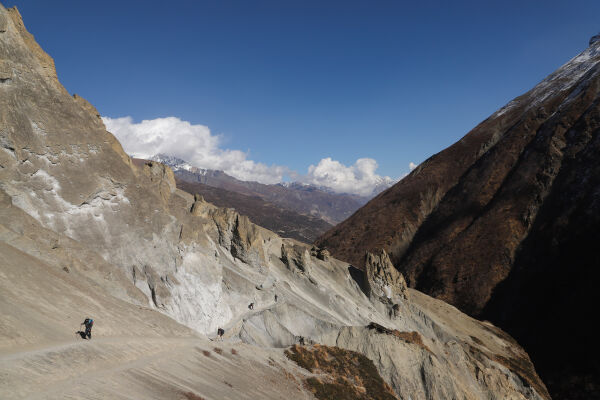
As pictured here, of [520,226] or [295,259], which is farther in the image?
[520,226]

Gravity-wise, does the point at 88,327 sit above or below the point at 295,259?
below

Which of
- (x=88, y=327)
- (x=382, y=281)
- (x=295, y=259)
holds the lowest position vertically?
(x=382, y=281)

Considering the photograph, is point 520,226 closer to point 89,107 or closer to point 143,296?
point 143,296

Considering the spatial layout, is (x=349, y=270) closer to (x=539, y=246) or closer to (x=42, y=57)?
(x=42, y=57)

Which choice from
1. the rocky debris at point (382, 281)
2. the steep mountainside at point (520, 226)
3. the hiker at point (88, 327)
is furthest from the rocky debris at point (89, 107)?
the steep mountainside at point (520, 226)

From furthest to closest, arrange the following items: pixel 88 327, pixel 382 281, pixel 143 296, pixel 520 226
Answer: pixel 520 226 < pixel 382 281 < pixel 143 296 < pixel 88 327

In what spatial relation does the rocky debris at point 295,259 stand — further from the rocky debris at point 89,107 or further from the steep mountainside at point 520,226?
the steep mountainside at point 520,226

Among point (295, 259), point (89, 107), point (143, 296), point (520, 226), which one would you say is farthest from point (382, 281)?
point (520, 226)
